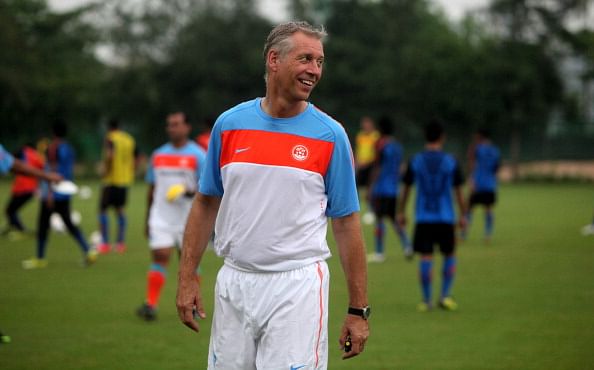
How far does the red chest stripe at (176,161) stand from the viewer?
11.1 m

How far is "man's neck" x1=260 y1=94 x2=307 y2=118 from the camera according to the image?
4699 mm

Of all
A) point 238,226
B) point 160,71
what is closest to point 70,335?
point 238,226

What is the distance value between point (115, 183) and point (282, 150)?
535 inches

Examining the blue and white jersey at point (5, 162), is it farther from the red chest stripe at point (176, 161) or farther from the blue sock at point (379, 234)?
the blue sock at point (379, 234)

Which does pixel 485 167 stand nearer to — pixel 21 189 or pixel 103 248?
pixel 103 248

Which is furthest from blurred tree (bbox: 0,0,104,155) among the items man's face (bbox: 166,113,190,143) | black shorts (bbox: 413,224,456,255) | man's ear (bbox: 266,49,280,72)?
man's ear (bbox: 266,49,280,72)

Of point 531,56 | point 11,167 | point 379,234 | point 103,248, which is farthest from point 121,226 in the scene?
point 531,56

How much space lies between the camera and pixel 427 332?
A: 32.6 ft

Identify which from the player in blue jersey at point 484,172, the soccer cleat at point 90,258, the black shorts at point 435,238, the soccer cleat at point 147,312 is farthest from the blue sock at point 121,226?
the black shorts at point 435,238

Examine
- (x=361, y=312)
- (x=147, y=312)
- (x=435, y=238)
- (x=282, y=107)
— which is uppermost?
(x=282, y=107)

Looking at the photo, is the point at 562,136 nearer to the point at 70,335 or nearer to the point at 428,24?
the point at 428,24

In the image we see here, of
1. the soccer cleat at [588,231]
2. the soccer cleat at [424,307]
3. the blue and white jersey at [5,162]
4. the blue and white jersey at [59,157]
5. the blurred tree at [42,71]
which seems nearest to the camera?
the blue and white jersey at [5,162]

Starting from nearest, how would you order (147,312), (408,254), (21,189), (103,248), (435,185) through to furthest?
1. (147,312)
2. (435,185)
3. (408,254)
4. (103,248)
5. (21,189)

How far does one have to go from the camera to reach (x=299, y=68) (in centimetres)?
466
